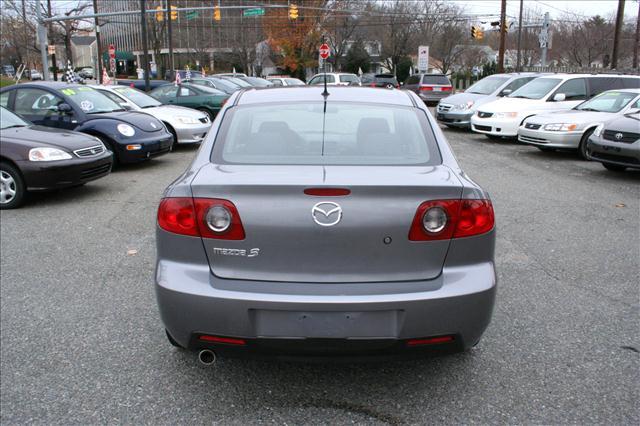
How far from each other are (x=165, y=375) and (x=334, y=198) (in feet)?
4.94

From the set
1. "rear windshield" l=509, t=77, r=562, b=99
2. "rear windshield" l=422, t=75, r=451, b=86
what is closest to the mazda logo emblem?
"rear windshield" l=509, t=77, r=562, b=99

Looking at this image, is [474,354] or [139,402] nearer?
[139,402]

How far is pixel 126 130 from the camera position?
9953 millimetres

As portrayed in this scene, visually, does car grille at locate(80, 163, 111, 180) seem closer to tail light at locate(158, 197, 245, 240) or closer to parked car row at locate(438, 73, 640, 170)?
tail light at locate(158, 197, 245, 240)

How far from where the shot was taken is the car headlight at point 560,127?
1133 centimetres

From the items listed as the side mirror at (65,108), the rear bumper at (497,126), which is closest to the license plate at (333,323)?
the side mirror at (65,108)

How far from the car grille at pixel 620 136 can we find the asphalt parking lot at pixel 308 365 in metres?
3.34

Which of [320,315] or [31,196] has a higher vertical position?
[320,315]

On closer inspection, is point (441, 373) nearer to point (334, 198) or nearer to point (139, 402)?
point (334, 198)

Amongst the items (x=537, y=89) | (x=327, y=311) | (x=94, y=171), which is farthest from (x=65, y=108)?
(x=537, y=89)

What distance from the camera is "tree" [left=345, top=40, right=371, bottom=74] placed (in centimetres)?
5912

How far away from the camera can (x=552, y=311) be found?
4.07 meters

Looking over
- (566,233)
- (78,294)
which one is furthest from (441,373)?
(566,233)

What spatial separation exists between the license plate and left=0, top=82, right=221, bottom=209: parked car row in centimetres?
583
